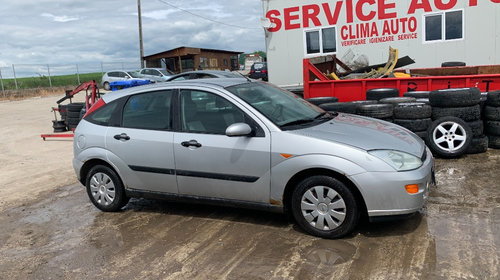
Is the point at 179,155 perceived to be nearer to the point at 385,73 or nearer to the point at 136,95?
the point at 136,95

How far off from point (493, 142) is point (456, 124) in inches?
41.8

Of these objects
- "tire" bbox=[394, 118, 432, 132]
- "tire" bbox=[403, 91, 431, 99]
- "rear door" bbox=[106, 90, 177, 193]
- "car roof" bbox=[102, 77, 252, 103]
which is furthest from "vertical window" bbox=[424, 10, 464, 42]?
"rear door" bbox=[106, 90, 177, 193]

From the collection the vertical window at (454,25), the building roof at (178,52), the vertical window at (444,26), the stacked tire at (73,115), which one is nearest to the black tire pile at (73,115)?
the stacked tire at (73,115)

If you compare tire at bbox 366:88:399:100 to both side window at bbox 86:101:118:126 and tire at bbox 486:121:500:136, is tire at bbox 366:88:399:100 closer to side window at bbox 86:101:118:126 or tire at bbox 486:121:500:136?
tire at bbox 486:121:500:136

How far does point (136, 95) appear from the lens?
5.07 m

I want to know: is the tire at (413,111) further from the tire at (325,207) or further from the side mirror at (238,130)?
the side mirror at (238,130)

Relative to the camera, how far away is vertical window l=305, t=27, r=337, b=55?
43.0ft

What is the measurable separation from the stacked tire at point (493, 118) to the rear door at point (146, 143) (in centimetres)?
540

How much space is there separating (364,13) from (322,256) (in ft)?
33.8

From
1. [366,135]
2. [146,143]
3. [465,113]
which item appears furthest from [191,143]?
[465,113]

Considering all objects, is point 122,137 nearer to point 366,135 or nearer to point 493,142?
point 366,135

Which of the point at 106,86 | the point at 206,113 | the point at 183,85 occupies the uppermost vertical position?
the point at 106,86

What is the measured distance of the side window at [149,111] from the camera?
15.6 feet

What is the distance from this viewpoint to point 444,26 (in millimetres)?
11758
